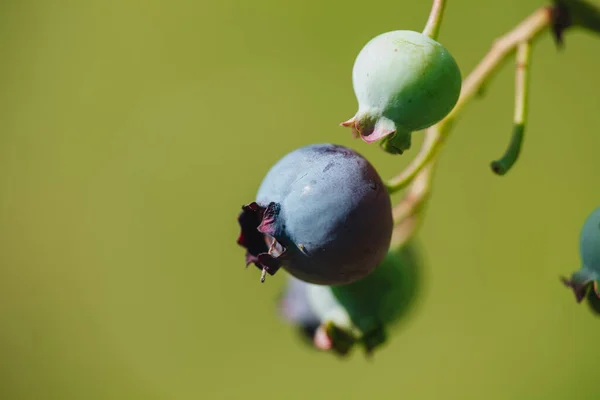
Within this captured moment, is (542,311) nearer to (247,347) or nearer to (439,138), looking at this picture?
(247,347)

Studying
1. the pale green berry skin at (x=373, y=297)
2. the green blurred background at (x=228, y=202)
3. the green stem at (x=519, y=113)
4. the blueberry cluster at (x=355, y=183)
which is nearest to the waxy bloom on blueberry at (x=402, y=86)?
the blueberry cluster at (x=355, y=183)

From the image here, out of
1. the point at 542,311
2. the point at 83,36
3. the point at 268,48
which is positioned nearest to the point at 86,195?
the point at 83,36

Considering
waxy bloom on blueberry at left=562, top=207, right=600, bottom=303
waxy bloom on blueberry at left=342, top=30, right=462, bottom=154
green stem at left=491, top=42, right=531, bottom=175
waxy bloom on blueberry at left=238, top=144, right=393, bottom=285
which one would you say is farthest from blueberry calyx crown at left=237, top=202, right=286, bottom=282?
waxy bloom on blueberry at left=562, top=207, right=600, bottom=303

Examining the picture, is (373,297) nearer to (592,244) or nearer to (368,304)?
(368,304)

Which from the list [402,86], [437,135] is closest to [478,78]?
[437,135]

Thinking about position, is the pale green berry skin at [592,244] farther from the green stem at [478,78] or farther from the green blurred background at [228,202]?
the green blurred background at [228,202]

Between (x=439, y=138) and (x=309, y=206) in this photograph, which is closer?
(x=309, y=206)
